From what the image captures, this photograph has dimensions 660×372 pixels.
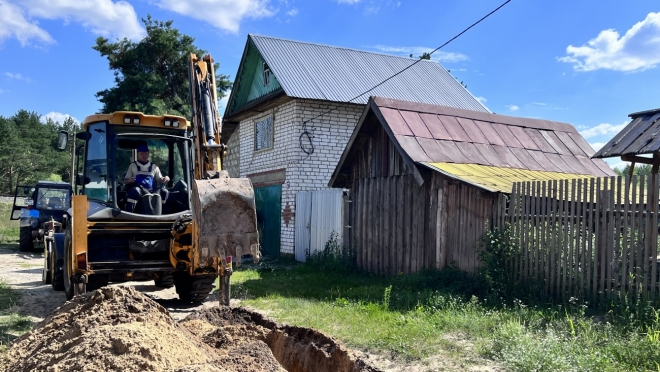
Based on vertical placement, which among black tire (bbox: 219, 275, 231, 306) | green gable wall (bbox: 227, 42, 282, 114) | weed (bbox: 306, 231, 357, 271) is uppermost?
green gable wall (bbox: 227, 42, 282, 114)

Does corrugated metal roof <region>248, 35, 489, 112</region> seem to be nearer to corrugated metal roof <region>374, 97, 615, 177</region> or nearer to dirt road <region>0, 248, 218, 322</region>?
corrugated metal roof <region>374, 97, 615, 177</region>

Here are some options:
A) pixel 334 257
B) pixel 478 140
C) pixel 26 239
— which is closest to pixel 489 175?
pixel 478 140

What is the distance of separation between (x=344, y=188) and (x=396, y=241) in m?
2.82

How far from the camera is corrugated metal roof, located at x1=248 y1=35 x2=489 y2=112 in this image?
56.3 feet

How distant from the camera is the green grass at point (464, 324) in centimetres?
526

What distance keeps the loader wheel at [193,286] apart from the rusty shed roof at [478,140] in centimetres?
417

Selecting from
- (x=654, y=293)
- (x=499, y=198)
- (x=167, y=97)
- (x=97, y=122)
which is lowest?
(x=654, y=293)

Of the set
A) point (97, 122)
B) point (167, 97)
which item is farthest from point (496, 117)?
point (167, 97)

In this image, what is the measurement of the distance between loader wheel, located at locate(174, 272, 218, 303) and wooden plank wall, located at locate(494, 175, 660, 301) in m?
4.85

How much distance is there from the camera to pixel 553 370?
16.0 feet

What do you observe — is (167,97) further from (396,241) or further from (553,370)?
(553,370)

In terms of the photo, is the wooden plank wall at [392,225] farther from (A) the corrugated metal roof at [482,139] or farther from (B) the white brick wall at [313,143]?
(B) the white brick wall at [313,143]

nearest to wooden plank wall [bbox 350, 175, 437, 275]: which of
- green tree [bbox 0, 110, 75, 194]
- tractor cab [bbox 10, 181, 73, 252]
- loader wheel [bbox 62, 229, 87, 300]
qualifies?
loader wheel [bbox 62, 229, 87, 300]

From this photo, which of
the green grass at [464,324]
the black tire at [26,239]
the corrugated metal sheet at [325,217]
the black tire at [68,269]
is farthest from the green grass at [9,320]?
the black tire at [26,239]
